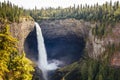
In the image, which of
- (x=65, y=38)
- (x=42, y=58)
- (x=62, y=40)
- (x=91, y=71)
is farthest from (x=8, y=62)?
(x=62, y=40)

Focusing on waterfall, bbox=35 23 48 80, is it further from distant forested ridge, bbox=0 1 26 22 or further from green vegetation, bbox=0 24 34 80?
green vegetation, bbox=0 24 34 80

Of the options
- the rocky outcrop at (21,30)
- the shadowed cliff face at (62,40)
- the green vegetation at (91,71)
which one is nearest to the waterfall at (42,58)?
the shadowed cliff face at (62,40)

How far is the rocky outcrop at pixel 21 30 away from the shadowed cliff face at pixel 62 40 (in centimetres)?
753

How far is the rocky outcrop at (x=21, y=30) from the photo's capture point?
450 ft

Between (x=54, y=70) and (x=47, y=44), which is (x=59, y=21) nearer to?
(x=47, y=44)

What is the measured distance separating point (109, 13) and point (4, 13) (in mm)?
43189

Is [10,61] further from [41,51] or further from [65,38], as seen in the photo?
[65,38]

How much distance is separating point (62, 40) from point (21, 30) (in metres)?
30.2

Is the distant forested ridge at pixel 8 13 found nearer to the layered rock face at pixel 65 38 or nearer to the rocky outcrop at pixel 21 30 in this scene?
the rocky outcrop at pixel 21 30

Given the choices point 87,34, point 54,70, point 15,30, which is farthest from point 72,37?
point 15,30

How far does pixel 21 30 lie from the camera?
142 m

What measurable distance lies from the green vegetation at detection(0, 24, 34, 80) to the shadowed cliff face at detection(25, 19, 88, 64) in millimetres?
98087

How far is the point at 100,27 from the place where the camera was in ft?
468

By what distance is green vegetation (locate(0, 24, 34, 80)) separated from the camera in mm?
47312
